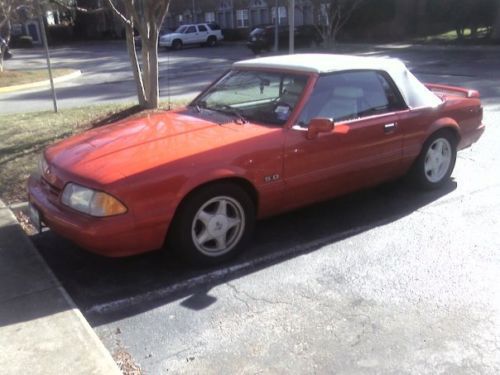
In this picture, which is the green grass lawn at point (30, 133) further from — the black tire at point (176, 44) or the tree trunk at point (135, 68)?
Result: the black tire at point (176, 44)

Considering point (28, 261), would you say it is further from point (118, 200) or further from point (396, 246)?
point (396, 246)

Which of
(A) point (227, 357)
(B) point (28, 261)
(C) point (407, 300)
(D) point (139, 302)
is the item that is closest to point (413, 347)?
(C) point (407, 300)

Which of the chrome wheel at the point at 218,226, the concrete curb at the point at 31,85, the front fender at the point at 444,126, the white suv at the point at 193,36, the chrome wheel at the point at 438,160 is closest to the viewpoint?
the chrome wheel at the point at 218,226

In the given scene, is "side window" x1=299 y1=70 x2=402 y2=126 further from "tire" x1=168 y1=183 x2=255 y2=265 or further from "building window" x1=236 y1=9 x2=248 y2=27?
"building window" x1=236 y1=9 x2=248 y2=27

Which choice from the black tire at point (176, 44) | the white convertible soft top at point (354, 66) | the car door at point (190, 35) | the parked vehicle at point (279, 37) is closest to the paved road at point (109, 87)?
the parked vehicle at point (279, 37)

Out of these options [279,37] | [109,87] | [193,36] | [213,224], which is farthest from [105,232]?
[193,36]

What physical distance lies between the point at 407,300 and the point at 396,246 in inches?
34.5

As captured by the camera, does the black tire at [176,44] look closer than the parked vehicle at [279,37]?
No

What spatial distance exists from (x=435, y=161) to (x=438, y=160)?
5cm

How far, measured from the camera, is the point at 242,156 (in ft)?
13.1

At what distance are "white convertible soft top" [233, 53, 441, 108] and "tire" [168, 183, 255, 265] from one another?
131 cm

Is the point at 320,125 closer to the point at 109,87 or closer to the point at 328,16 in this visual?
the point at 109,87

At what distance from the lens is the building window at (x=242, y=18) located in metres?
46.7

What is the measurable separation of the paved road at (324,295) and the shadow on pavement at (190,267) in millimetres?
13
